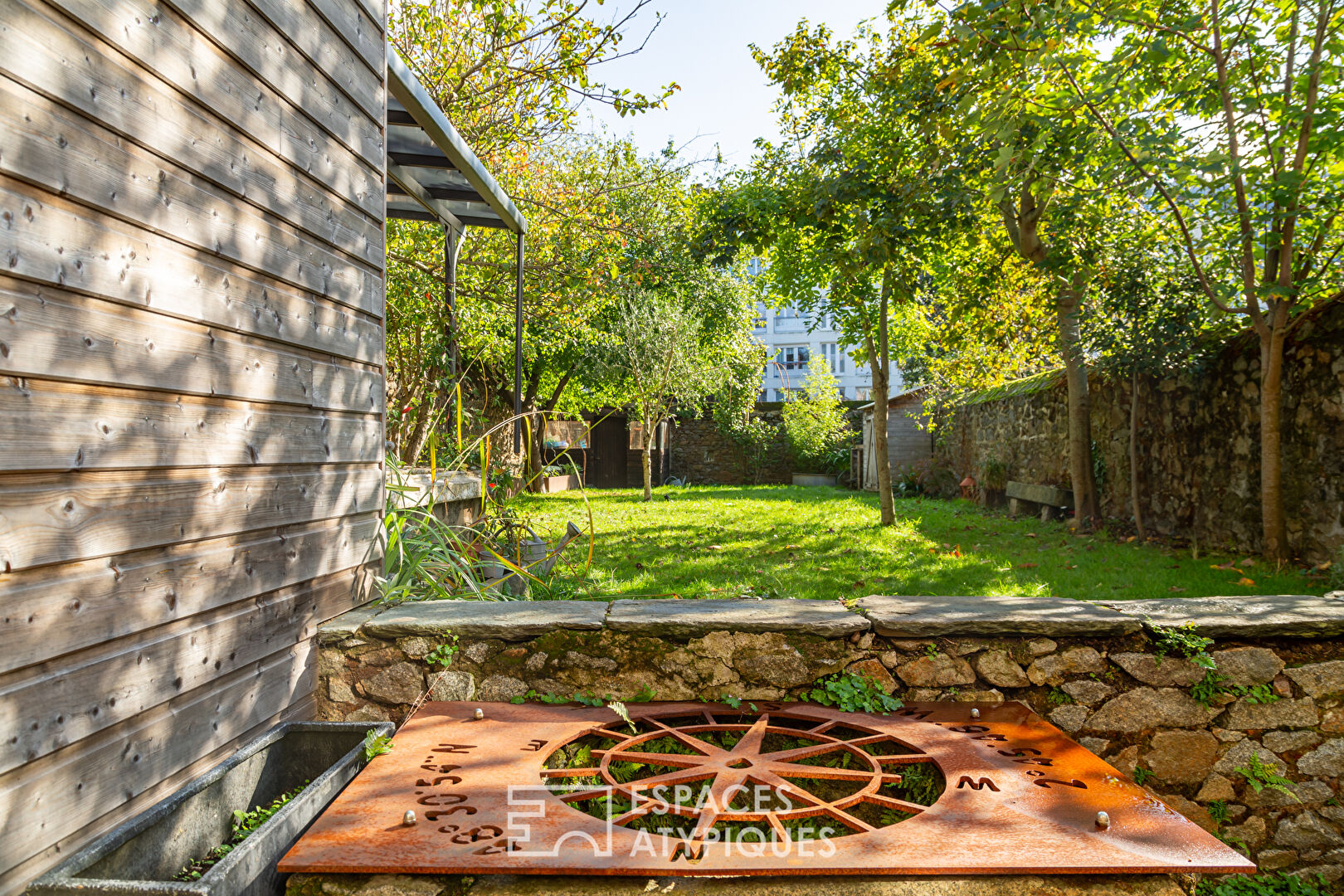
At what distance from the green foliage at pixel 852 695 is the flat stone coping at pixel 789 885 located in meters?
0.84

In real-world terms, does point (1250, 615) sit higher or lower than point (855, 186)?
lower

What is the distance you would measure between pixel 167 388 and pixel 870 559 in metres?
4.86

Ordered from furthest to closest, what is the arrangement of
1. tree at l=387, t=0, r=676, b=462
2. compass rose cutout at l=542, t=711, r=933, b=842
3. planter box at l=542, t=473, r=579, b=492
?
planter box at l=542, t=473, r=579, b=492 → tree at l=387, t=0, r=676, b=462 → compass rose cutout at l=542, t=711, r=933, b=842

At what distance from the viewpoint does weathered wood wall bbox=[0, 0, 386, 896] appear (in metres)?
1.32

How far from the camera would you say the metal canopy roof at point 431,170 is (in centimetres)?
313

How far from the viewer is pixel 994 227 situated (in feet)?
25.7

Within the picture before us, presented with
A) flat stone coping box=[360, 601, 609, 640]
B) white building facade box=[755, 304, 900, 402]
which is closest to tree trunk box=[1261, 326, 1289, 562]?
flat stone coping box=[360, 601, 609, 640]

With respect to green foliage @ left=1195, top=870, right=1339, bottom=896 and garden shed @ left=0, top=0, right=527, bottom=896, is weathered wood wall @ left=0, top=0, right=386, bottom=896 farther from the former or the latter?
green foliage @ left=1195, top=870, right=1339, bottom=896

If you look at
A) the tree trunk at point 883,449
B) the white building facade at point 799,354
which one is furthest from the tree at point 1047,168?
the white building facade at point 799,354

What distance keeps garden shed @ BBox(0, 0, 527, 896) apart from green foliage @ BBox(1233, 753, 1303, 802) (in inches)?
117

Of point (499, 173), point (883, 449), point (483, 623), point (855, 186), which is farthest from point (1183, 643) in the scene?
point (499, 173)

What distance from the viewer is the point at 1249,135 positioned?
4414mm

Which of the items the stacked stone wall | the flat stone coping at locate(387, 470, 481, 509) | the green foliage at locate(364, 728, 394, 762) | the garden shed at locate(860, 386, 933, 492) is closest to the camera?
the green foliage at locate(364, 728, 394, 762)

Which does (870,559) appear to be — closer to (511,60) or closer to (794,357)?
(511,60)
